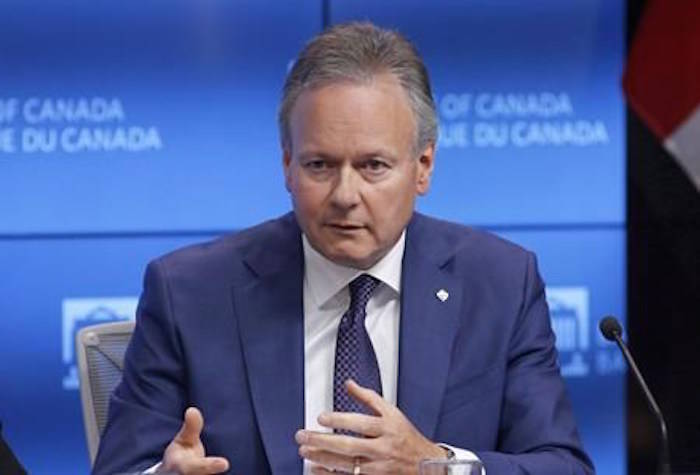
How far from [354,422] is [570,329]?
2372mm

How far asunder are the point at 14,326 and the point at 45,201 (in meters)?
0.40

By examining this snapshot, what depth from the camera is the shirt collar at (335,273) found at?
3225mm

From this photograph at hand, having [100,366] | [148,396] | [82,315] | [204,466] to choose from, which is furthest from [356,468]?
[82,315]

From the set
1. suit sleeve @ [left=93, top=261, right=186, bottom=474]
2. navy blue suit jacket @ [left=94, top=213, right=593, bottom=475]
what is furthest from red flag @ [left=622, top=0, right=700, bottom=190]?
suit sleeve @ [left=93, top=261, right=186, bottom=474]

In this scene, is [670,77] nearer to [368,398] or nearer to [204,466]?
[368,398]

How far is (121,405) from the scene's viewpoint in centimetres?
310

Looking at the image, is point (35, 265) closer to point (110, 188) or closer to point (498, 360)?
point (110, 188)

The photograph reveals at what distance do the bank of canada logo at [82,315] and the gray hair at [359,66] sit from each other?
1.91 m

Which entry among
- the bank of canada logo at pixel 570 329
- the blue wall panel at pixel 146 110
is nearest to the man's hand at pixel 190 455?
the blue wall panel at pixel 146 110

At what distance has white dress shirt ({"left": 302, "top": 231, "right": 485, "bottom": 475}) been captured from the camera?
316 cm

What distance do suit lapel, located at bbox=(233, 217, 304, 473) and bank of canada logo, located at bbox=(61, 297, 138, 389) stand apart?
1726mm

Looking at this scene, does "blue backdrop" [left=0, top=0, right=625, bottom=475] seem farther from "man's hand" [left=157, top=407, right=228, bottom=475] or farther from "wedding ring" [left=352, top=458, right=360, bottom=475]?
"wedding ring" [left=352, top=458, right=360, bottom=475]

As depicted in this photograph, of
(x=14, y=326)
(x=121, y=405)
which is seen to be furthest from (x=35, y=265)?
(x=121, y=405)

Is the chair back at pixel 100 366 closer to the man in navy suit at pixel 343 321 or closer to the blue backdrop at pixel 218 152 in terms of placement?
the man in navy suit at pixel 343 321
